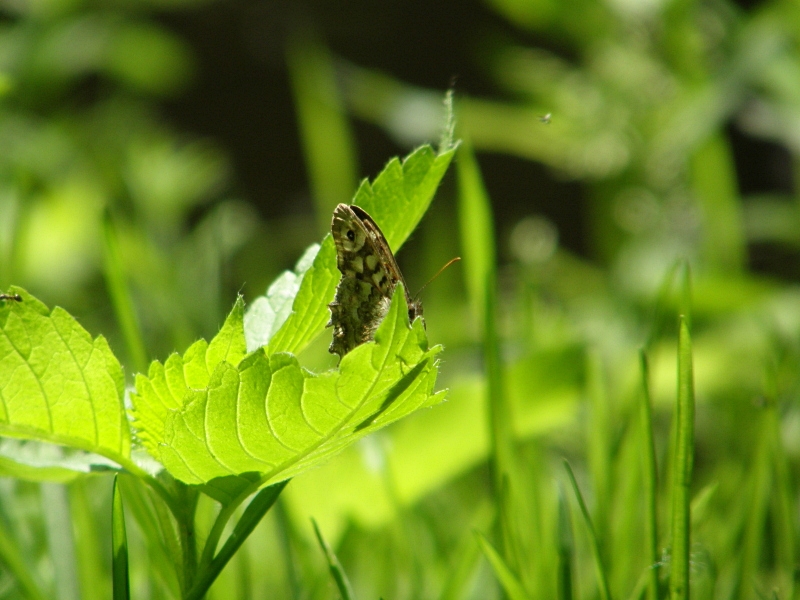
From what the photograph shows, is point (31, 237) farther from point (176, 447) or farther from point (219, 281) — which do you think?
point (176, 447)

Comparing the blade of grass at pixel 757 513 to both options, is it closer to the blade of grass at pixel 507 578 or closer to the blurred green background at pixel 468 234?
the blurred green background at pixel 468 234

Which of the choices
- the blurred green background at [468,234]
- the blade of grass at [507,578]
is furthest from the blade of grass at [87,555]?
the blade of grass at [507,578]

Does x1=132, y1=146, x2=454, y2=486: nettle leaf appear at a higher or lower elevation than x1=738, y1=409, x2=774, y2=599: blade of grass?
higher

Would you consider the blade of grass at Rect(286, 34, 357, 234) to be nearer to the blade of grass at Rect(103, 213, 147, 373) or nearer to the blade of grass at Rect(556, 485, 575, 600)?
the blade of grass at Rect(103, 213, 147, 373)

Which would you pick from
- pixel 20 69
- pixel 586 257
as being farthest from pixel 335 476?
pixel 586 257

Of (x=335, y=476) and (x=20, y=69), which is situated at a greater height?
(x=20, y=69)

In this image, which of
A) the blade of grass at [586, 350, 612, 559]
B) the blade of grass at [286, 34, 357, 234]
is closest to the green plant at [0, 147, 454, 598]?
the blade of grass at [586, 350, 612, 559]
